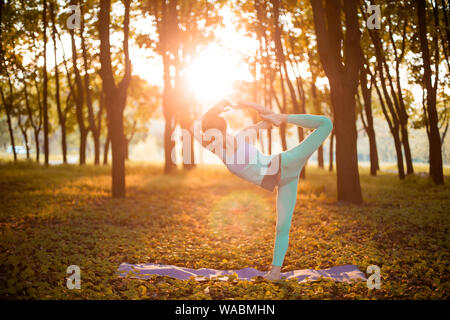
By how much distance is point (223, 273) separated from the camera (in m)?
6.04

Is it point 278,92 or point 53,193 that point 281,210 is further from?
point 278,92

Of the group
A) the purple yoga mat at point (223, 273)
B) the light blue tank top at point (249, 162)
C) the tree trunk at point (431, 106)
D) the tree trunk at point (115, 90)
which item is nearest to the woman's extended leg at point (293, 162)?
the light blue tank top at point (249, 162)

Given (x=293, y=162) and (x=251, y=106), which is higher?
(x=251, y=106)

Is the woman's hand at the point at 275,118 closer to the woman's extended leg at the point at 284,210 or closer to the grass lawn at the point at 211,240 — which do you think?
the woman's extended leg at the point at 284,210

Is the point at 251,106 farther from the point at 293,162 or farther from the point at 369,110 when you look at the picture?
the point at 369,110

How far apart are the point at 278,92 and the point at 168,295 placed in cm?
3902

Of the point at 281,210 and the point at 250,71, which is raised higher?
the point at 250,71

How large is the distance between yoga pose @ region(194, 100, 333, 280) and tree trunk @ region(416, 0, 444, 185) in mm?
12227

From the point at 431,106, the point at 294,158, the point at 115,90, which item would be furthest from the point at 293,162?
the point at 431,106

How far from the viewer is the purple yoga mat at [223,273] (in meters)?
5.58

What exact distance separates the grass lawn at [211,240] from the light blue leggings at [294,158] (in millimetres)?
1168

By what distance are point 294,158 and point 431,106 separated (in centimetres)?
1289

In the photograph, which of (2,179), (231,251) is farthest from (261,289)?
(2,179)

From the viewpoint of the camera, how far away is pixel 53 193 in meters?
13.6
